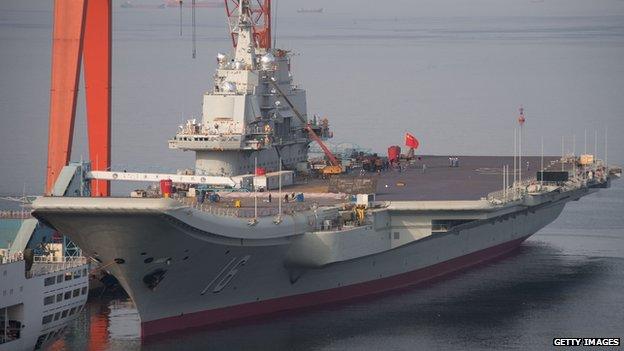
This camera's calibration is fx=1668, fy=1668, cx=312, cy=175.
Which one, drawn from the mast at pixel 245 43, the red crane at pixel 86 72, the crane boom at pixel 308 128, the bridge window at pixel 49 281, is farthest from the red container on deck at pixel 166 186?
the crane boom at pixel 308 128

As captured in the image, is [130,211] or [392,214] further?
[392,214]

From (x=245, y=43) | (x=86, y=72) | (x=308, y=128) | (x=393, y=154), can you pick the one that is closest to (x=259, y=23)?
(x=245, y=43)

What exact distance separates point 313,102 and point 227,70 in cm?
7135

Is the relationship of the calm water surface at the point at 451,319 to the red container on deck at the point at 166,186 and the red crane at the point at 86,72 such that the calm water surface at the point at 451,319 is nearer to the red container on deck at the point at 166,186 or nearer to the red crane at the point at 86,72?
the red container on deck at the point at 166,186

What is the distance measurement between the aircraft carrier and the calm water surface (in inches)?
36.7

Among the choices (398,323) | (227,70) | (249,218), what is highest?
(227,70)

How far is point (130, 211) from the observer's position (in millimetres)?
45031

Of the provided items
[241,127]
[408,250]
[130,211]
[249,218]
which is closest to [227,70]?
[241,127]

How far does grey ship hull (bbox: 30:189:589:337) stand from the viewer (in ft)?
151

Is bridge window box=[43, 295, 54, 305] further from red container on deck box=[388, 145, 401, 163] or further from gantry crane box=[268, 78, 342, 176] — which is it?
red container on deck box=[388, 145, 401, 163]

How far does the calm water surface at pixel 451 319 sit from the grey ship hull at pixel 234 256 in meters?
0.79

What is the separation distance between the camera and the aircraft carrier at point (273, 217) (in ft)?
154

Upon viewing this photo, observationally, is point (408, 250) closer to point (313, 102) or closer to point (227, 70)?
point (227, 70)

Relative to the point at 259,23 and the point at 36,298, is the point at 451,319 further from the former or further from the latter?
the point at 259,23
